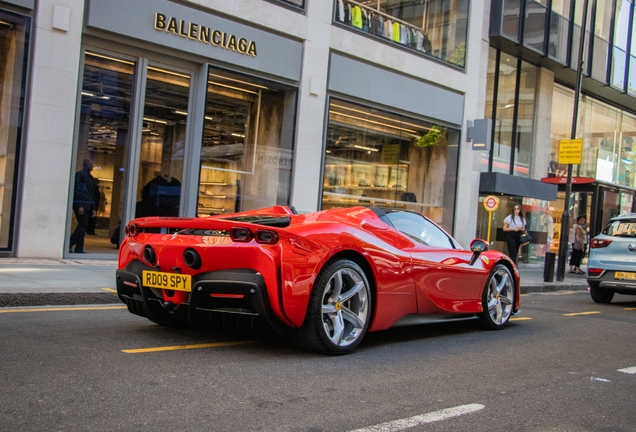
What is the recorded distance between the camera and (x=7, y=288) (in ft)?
21.0

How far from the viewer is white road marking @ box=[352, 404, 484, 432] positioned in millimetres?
3039

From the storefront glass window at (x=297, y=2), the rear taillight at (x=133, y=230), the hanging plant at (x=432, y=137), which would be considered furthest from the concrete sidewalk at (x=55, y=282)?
the hanging plant at (x=432, y=137)

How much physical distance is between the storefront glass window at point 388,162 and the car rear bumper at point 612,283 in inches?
215

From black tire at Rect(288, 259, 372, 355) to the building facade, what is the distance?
23.1 ft

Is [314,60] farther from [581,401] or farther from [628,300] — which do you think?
[581,401]

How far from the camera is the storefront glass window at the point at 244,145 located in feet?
40.0

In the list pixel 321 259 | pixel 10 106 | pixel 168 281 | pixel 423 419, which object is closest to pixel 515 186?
pixel 10 106

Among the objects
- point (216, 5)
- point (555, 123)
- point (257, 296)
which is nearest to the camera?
point (257, 296)

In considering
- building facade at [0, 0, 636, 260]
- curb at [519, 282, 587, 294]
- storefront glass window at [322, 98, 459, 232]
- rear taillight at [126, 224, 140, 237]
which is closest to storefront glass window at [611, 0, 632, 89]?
Result: building facade at [0, 0, 636, 260]

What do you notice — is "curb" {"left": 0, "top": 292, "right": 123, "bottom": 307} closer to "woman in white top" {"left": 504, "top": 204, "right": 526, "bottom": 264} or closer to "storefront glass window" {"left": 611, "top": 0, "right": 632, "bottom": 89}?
"woman in white top" {"left": 504, "top": 204, "right": 526, "bottom": 264}

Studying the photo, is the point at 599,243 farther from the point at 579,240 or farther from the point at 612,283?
the point at 579,240

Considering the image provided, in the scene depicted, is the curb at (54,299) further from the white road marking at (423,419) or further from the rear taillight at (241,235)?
the white road marking at (423,419)

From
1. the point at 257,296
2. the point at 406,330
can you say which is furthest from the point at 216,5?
the point at 257,296

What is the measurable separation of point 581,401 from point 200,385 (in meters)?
2.50
